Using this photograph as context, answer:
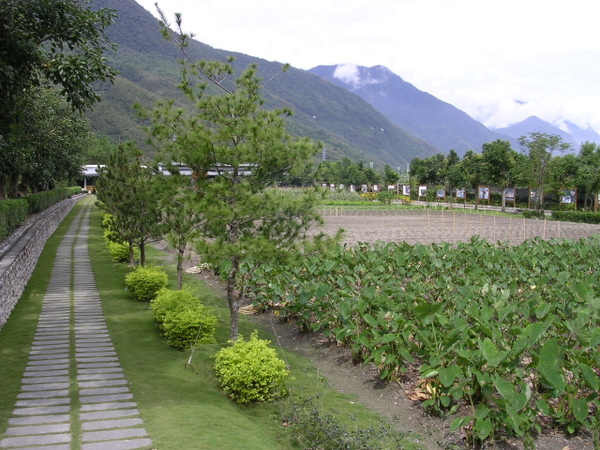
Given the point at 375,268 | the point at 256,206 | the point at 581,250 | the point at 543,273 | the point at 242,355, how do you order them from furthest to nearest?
the point at 581,250 < the point at 543,273 < the point at 375,268 < the point at 256,206 < the point at 242,355

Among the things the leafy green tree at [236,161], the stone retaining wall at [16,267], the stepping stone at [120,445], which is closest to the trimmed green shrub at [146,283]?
the stone retaining wall at [16,267]

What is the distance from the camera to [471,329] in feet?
25.1

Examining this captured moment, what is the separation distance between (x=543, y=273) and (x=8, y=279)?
38.9ft

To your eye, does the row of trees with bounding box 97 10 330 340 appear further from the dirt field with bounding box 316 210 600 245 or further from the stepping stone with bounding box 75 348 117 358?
the dirt field with bounding box 316 210 600 245

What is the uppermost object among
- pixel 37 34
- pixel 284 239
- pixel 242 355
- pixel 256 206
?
pixel 37 34

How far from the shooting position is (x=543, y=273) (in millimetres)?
13289

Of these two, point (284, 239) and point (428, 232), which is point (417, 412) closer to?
point (284, 239)

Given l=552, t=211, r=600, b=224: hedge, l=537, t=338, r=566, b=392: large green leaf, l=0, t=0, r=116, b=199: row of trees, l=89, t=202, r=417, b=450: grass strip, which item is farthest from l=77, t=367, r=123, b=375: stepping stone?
l=552, t=211, r=600, b=224: hedge

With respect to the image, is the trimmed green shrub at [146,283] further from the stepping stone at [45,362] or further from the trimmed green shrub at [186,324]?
the stepping stone at [45,362]

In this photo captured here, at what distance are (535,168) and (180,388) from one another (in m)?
46.9

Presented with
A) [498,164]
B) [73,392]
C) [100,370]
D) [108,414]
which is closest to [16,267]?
[100,370]

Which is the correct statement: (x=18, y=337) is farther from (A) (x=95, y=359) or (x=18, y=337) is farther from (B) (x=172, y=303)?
(B) (x=172, y=303)

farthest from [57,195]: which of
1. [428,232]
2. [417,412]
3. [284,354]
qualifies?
[417,412]

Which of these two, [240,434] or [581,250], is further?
[581,250]
